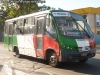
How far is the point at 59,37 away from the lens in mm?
9836

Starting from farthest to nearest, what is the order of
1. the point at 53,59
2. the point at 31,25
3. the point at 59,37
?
the point at 31,25, the point at 53,59, the point at 59,37

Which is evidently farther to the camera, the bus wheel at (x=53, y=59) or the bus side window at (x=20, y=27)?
the bus side window at (x=20, y=27)

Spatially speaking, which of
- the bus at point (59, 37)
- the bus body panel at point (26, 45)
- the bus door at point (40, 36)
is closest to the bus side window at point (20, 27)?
the bus body panel at point (26, 45)

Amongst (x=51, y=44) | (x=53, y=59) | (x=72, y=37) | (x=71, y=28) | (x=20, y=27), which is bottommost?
(x=53, y=59)

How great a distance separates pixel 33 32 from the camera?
12172 mm

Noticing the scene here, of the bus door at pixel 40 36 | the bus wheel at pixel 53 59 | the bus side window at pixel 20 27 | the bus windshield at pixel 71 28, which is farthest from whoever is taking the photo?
the bus side window at pixel 20 27

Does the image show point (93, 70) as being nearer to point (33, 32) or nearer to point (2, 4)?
point (33, 32)

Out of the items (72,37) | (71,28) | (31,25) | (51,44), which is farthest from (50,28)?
(31,25)

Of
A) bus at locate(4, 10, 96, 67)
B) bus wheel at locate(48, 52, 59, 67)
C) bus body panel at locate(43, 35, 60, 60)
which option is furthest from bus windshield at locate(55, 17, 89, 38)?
bus wheel at locate(48, 52, 59, 67)

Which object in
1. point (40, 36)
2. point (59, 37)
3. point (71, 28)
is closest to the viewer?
point (59, 37)

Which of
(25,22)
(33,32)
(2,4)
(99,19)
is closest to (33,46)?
(33,32)

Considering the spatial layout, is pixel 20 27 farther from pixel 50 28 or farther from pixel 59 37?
pixel 59 37

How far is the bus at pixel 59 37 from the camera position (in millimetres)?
9691

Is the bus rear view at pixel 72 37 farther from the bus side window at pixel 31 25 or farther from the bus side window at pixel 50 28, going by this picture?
the bus side window at pixel 31 25
